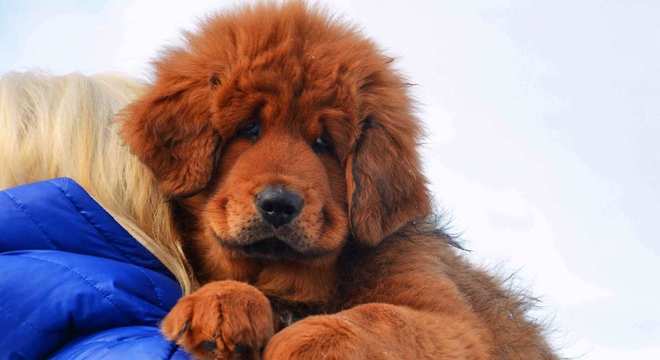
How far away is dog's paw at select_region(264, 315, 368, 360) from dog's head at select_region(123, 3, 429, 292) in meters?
0.55

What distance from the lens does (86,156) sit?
456cm

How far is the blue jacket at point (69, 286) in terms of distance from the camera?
12.1ft

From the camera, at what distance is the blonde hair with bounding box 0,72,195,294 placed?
172 inches

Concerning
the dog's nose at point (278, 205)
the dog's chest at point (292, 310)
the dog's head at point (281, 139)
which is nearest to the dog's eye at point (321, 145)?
the dog's head at point (281, 139)

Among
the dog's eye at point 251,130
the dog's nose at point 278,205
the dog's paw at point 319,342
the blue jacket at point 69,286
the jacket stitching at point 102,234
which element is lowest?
the blue jacket at point 69,286

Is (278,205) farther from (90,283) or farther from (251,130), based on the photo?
(90,283)

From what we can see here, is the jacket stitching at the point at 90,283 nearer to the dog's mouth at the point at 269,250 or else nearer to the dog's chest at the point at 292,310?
the dog's mouth at the point at 269,250

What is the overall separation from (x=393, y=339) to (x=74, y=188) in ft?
4.70

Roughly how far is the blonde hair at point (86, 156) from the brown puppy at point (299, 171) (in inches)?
5.3

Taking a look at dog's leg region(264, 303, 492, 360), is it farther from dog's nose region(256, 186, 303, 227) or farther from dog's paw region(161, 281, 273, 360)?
dog's nose region(256, 186, 303, 227)

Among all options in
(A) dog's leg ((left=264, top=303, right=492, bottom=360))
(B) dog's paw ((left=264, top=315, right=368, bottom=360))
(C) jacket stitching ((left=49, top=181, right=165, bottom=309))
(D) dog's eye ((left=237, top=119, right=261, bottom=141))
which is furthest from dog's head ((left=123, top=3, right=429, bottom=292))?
(B) dog's paw ((left=264, top=315, right=368, bottom=360))

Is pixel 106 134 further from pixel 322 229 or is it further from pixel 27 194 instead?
pixel 322 229

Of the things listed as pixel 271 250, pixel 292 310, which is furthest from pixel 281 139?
pixel 292 310

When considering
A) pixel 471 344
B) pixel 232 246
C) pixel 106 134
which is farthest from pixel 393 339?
pixel 106 134
